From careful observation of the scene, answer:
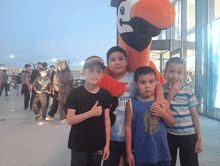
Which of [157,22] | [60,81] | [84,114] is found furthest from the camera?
[60,81]

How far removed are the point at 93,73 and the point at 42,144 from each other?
Answer: 8.85 feet

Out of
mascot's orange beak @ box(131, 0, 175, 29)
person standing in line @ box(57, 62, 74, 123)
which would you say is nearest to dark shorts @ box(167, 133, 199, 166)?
mascot's orange beak @ box(131, 0, 175, 29)

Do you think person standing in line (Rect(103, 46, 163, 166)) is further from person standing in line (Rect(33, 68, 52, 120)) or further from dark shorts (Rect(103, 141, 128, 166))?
person standing in line (Rect(33, 68, 52, 120))

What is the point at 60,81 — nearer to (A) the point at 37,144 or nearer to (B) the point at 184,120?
(A) the point at 37,144

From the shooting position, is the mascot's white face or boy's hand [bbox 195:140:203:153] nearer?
→ boy's hand [bbox 195:140:203:153]

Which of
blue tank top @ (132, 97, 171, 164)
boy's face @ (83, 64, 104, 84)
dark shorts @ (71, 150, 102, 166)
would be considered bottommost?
dark shorts @ (71, 150, 102, 166)

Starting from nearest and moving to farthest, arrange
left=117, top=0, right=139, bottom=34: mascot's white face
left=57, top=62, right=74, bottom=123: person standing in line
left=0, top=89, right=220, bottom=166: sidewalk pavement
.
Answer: left=117, top=0, right=139, bottom=34: mascot's white face < left=0, top=89, right=220, bottom=166: sidewalk pavement < left=57, top=62, right=74, bottom=123: person standing in line

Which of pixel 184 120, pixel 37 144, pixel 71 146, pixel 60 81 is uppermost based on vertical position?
pixel 60 81

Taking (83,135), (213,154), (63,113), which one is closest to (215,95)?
(213,154)

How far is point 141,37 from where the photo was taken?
1.96 meters

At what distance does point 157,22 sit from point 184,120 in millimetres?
911

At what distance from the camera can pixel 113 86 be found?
1.68m

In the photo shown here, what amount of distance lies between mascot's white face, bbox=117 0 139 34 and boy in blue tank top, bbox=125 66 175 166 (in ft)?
2.03

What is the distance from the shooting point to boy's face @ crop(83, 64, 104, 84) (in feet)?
5.25
